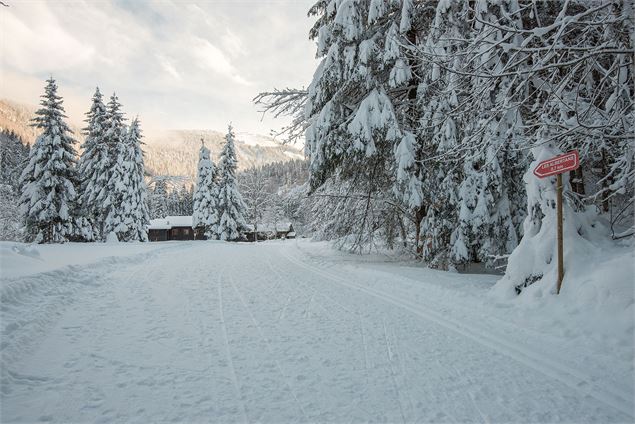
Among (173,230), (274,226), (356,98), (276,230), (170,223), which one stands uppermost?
(356,98)

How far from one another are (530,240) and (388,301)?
3.01 m

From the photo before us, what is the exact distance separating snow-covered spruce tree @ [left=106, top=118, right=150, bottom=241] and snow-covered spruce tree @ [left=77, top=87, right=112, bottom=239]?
818mm

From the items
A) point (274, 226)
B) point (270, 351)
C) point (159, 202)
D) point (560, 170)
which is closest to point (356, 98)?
point (560, 170)

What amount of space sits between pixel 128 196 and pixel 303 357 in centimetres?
3335

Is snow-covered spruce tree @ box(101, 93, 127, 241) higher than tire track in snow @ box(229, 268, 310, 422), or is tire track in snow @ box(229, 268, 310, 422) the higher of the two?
snow-covered spruce tree @ box(101, 93, 127, 241)

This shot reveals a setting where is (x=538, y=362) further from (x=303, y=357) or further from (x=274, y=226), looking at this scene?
(x=274, y=226)

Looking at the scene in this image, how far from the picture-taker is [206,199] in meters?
42.8

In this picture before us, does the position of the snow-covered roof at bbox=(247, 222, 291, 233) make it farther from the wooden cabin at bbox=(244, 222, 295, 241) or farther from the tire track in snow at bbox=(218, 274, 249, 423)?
the tire track in snow at bbox=(218, 274, 249, 423)

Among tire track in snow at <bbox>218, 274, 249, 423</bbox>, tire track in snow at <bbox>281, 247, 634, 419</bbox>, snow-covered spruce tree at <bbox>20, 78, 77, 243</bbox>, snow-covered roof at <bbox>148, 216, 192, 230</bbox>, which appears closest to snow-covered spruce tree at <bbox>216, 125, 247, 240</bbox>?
snow-covered spruce tree at <bbox>20, 78, 77, 243</bbox>

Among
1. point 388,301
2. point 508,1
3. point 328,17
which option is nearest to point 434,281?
point 388,301

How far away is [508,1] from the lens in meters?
7.71

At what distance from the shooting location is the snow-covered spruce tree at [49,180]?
928 inches

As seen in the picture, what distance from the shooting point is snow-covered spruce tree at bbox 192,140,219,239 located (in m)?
42.4

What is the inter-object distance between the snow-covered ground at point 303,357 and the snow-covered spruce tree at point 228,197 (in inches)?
1395
